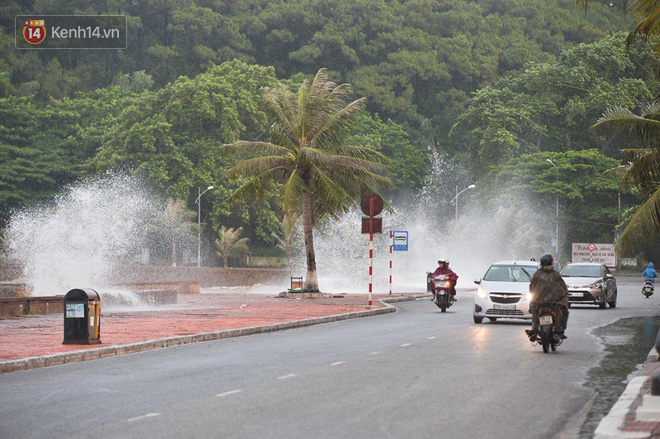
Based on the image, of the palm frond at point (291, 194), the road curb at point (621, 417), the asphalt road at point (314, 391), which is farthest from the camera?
the palm frond at point (291, 194)

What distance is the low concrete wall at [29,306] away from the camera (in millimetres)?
27562

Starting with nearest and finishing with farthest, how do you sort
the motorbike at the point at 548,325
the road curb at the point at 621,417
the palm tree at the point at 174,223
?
the road curb at the point at 621,417, the motorbike at the point at 548,325, the palm tree at the point at 174,223

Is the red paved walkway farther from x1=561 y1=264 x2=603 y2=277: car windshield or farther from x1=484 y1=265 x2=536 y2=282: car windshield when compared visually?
x1=561 y1=264 x2=603 y2=277: car windshield

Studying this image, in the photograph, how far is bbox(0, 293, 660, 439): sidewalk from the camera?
34.6 ft

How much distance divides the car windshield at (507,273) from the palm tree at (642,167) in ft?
10.1

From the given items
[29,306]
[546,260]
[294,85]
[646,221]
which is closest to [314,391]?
[546,260]

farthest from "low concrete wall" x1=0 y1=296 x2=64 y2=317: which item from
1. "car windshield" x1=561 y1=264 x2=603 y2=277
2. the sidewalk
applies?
"car windshield" x1=561 y1=264 x2=603 y2=277

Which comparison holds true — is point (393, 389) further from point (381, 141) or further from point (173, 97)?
point (381, 141)

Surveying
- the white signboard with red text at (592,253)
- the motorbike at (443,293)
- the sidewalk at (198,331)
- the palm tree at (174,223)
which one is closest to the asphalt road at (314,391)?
the sidewalk at (198,331)

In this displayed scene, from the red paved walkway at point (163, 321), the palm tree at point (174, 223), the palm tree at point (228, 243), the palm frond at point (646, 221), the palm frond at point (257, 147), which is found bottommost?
the red paved walkway at point (163, 321)

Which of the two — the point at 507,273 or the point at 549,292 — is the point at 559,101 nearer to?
the point at 507,273

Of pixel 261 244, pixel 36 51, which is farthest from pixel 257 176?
pixel 36 51

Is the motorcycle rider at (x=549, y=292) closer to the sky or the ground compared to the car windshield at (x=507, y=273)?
closer to the ground

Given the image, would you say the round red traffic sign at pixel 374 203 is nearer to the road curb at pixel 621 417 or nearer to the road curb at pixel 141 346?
the road curb at pixel 141 346
